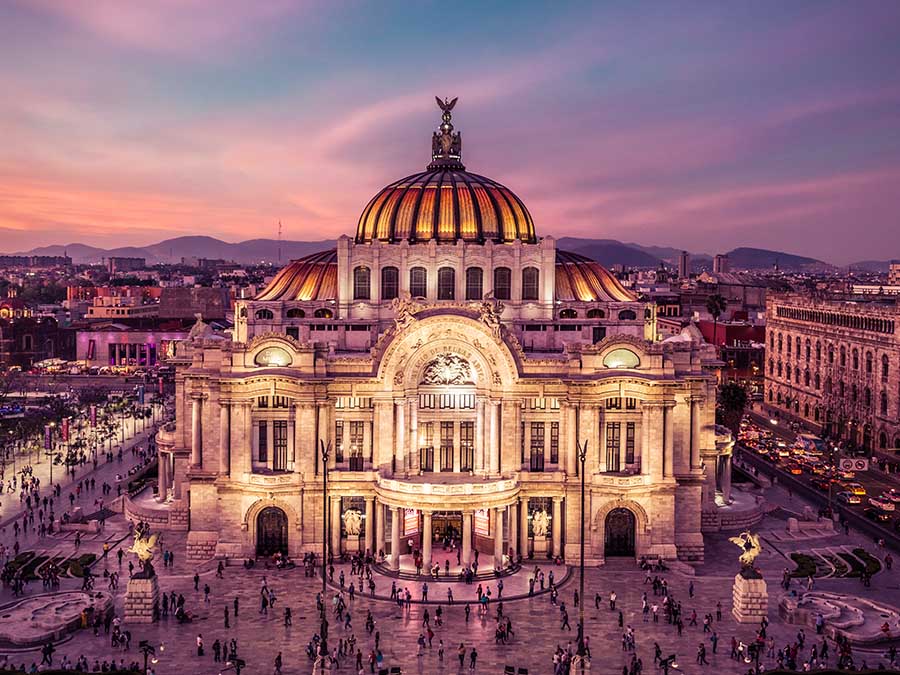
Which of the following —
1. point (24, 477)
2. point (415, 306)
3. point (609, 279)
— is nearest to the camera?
point (415, 306)

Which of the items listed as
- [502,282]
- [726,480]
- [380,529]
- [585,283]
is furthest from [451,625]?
[585,283]

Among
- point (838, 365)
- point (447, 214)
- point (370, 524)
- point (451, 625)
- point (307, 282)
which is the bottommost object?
point (451, 625)

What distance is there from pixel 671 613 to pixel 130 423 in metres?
98.8

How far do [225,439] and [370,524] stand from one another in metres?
13.1

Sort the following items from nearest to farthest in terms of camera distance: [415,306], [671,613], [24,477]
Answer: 1. [671,613]
2. [415,306]
3. [24,477]

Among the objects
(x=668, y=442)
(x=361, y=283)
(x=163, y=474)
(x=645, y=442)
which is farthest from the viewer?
(x=361, y=283)

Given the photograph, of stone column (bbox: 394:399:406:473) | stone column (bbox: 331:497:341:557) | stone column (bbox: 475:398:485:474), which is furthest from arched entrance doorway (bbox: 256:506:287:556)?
stone column (bbox: 475:398:485:474)

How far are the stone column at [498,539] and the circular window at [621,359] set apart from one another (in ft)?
46.8

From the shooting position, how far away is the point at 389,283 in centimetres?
9019

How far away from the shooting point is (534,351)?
88750 mm

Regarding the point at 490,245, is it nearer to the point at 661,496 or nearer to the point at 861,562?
the point at 661,496

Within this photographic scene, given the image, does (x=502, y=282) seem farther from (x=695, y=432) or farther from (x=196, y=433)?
(x=196, y=433)

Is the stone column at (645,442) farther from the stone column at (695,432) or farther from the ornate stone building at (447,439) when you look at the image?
the stone column at (695,432)

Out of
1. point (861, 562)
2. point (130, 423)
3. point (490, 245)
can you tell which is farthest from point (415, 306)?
point (130, 423)
